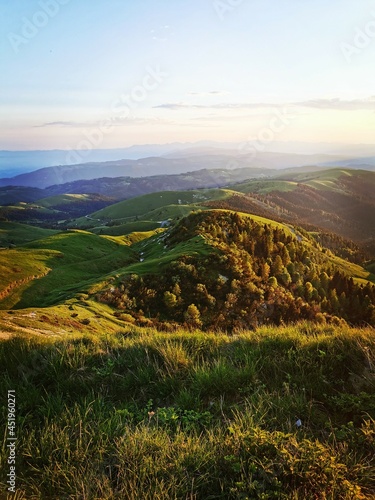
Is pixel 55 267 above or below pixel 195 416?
below

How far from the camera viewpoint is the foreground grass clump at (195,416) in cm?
438

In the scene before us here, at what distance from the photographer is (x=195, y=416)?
235 inches

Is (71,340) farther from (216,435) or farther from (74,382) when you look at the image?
(216,435)

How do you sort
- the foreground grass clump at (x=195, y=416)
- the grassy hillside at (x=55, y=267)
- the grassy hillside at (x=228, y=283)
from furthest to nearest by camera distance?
the grassy hillside at (x=55, y=267), the grassy hillside at (x=228, y=283), the foreground grass clump at (x=195, y=416)

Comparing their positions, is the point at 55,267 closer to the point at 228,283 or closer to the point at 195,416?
the point at 228,283

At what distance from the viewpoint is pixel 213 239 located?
3661 inches

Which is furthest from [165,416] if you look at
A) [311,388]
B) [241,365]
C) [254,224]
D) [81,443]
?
[254,224]

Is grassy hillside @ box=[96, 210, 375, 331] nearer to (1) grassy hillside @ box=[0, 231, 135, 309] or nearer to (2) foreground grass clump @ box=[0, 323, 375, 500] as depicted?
(1) grassy hillside @ box=[0, 231, 135, 309]

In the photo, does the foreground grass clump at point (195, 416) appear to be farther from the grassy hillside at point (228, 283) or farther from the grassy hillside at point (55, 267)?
the grassy hillside at point (55, 267)

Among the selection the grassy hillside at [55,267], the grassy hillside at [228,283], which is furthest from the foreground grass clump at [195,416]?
the grassy hillside at [55,267]

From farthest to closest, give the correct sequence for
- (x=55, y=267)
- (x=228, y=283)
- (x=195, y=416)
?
(x=55, y=267), (x=228, y=283), (x=195, y=416)

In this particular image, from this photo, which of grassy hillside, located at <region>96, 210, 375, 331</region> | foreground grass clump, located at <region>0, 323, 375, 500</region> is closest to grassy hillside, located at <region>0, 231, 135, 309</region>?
grassy hillside, located at <region>96, 210, 375, 331</region>

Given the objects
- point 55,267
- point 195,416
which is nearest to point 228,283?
point 55,267

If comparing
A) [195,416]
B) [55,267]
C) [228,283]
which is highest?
[195,416]
